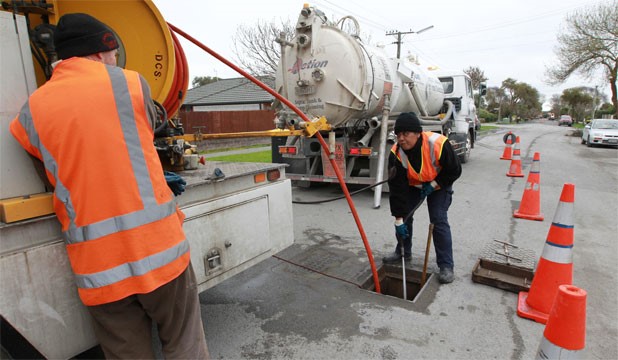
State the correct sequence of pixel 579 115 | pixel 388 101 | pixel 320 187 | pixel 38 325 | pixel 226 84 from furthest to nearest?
pixel 579 115
pixel 226 84
pixel 320 187
pixel 388 101
pixel 38 325

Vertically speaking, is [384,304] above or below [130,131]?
below

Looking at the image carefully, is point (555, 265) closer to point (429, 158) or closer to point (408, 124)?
point (429, 158)

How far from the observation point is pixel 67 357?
176 cm

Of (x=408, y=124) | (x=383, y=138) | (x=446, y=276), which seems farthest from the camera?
(x=383, y=138)

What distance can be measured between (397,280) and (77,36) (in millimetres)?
3464

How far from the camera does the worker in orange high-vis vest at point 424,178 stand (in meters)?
3.45

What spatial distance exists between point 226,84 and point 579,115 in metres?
62.5

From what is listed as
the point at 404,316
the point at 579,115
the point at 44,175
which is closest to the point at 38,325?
the point at 44,175

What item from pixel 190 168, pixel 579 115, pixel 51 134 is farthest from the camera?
pixel 579 115

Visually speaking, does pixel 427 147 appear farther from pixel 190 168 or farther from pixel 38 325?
pixel 38 325

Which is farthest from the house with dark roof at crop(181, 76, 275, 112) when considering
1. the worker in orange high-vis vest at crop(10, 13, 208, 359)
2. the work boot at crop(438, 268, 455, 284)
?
the worker in orange high-vis vest at crop(10, 13, 208, 359)

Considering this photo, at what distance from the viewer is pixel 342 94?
5992mm

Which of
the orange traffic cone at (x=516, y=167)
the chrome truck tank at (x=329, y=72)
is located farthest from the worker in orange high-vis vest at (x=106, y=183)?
the orange traffic cone at (x=516, y=167)

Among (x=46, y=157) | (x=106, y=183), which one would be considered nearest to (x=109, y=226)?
(x=106, y=183)
